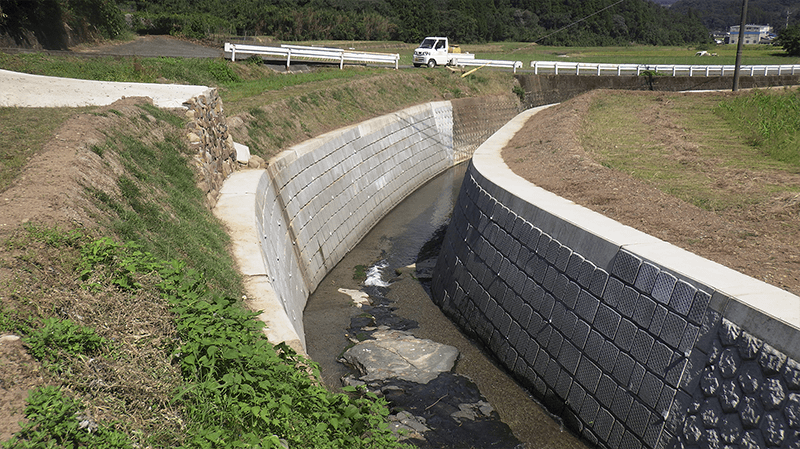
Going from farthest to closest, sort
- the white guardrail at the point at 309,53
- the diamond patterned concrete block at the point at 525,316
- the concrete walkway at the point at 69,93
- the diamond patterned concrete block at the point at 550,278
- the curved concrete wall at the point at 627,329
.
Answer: the white guardrail at the point at 309,53 → the concrete walkway at the point at 69,93 → the diamond patterned concrete block at the point at 525,316 → the diamond patterned concrete block at the point at 550,278 → the curved concrete wall at the point at 627,329

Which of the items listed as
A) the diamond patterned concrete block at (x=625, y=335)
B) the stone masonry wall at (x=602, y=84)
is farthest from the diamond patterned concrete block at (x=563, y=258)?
the stone masonry wall at (x=602, y=84)

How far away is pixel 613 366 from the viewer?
6727mm

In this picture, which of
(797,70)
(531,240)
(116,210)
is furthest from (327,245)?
(797,70)

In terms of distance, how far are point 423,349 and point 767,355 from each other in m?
5.42

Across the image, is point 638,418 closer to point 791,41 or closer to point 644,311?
point 644,311

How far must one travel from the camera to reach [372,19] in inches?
2345

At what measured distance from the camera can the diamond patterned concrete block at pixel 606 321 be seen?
675 cm

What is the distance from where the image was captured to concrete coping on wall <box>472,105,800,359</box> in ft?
16.1

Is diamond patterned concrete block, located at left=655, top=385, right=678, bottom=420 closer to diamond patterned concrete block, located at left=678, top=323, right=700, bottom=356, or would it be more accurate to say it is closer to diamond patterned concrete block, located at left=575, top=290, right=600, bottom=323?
diamond patterned concrete block, located at left=678, top=323, right=700, bottom=356

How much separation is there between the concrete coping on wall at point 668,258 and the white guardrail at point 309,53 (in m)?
17.1

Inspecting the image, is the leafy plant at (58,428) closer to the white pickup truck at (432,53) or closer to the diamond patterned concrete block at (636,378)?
the diamond patterned concrete block at (636,378)

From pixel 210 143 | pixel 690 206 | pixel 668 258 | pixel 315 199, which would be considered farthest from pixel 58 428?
pixel 315 199

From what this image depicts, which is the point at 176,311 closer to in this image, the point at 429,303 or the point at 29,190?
the point at 29,190

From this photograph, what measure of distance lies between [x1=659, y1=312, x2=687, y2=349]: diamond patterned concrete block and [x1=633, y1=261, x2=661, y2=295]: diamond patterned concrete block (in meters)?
0.38
